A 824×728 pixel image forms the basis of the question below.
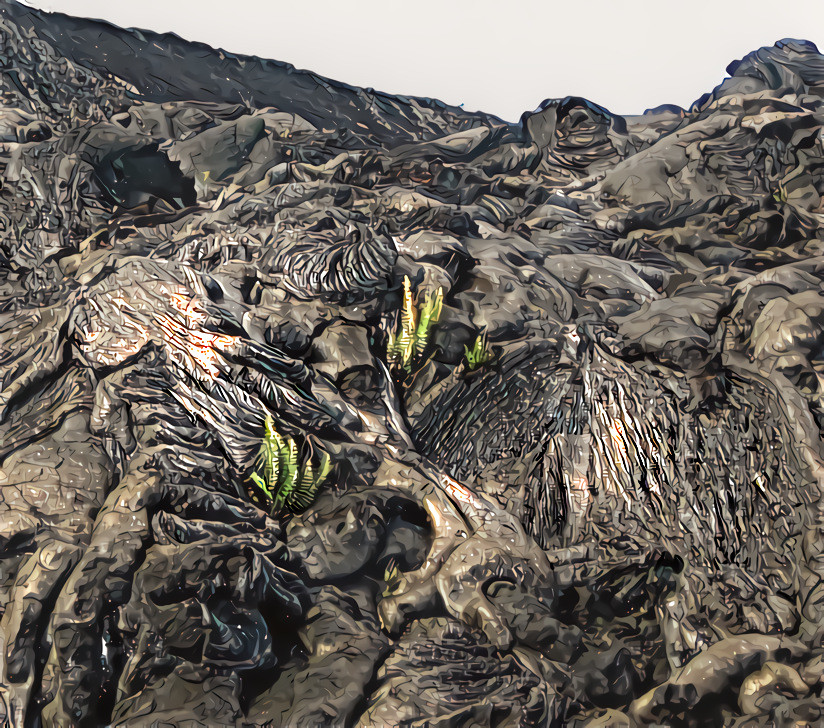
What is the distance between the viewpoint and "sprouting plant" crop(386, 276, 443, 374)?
1312 mm

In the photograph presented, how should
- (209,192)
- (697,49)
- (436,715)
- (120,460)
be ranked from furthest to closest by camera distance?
(697,49) < (209,192) < (120,460) < (436,715)

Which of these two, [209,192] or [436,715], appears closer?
[436,715]

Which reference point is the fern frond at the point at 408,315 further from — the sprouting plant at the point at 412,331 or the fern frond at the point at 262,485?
the fern frond at the point at 262,485

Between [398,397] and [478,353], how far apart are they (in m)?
0.17

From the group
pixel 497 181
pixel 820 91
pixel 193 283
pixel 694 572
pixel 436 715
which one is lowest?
pixel 436 715

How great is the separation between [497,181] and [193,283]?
2.08 ft

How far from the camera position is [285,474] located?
124cm

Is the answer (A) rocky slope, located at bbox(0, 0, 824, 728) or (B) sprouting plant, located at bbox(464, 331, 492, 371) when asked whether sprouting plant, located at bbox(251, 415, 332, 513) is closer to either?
(A) rocky slope, located at bbox(0, 0, 824, 728)

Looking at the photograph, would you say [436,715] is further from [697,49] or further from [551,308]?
[697,49]

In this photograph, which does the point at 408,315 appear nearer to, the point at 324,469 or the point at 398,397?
the point at 398,397

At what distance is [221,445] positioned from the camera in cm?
125

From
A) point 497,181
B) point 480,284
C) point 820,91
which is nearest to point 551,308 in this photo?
point 480,284

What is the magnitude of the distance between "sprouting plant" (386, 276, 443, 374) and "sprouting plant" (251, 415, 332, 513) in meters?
0.22

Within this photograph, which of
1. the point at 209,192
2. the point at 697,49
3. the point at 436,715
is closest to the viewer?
the point at 436,715
